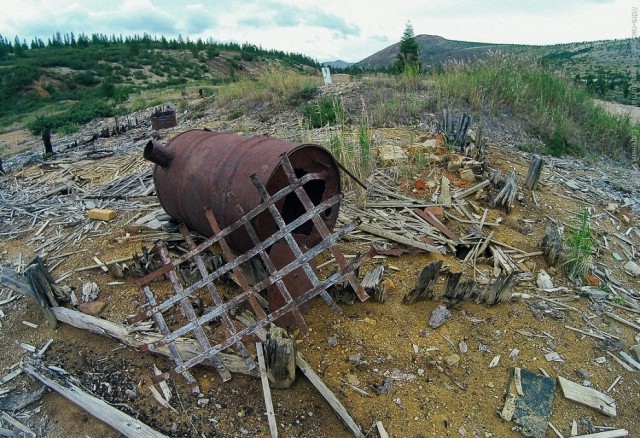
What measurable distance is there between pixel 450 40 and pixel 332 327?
9522 centimetres

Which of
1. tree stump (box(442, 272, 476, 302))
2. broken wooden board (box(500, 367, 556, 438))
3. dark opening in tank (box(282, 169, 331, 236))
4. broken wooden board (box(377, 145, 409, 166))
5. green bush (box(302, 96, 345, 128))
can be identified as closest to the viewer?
broken wooden board (box(500, 367, 556, 438))

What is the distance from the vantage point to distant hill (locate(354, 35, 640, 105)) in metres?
12.7

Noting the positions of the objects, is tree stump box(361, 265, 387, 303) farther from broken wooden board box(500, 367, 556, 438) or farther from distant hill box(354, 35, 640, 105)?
distant hill box(354, 35, 640, 105)

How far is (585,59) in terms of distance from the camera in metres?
45.0

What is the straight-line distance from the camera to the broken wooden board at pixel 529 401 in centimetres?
289

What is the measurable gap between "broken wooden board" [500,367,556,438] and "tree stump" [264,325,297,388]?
5.05 ft

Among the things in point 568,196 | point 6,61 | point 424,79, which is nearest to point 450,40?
point 6,61

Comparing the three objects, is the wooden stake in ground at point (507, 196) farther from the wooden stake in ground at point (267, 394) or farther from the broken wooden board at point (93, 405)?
the broken wooden board at point (93, 405)

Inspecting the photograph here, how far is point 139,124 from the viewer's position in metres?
12.5

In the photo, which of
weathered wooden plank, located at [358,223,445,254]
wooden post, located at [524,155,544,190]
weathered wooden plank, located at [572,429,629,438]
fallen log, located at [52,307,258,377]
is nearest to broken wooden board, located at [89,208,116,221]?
fallen log, located at [52,307,258,377]

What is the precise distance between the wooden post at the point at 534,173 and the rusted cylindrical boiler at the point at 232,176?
3438 mm

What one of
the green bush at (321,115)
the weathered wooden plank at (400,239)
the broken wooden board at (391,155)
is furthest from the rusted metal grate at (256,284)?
the green bush at (321,115)

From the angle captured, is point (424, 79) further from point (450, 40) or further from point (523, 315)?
point (450, 40)

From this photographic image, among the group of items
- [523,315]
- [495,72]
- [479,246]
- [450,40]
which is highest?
[450,40]
